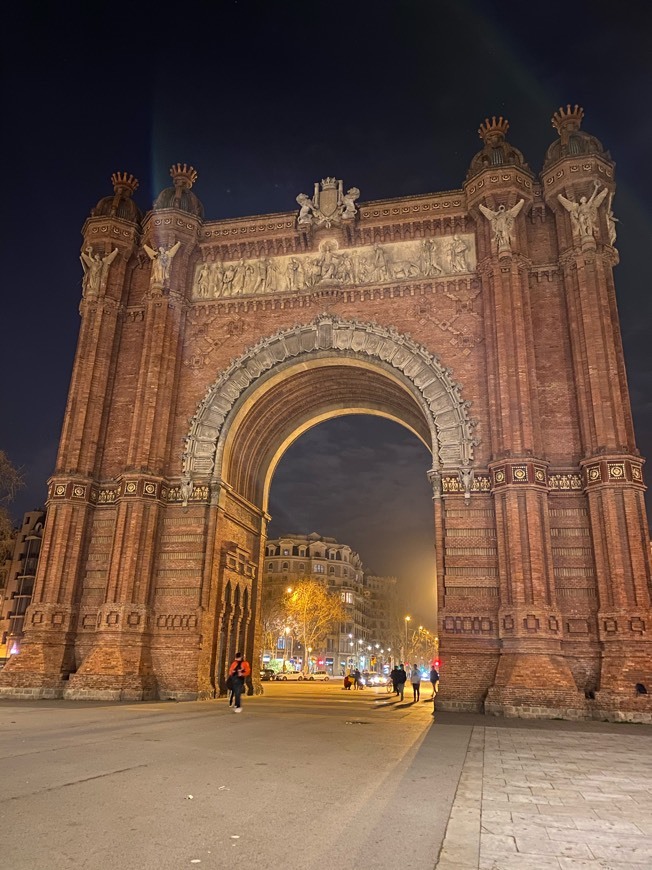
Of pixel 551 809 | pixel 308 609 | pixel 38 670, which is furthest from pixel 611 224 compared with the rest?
pixel 308 609

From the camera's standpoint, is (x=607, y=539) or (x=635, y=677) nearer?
(x=635, y=677)

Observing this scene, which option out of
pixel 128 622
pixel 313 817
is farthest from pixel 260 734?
pixel 128 622

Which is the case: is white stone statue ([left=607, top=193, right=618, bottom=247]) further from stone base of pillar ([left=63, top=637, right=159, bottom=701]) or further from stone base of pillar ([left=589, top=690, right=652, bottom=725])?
stone base of pillar ([left=63, top=637, right=159, bottom=701])

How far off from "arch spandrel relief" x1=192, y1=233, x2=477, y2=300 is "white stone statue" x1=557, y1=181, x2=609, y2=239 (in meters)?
3.81

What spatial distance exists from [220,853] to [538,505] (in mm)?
17220

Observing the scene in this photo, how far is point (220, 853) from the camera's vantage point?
16.8 ft

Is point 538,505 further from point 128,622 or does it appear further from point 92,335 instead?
point 92,335

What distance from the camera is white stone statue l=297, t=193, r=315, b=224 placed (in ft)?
88.0

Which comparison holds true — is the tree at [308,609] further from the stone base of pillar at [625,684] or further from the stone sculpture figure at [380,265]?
the stone base of pillar at [625,684]

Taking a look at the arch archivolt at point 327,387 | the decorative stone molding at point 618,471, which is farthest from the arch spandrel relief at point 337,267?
the decorative stone molding at point 618,471

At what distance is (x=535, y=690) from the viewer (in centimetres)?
1820

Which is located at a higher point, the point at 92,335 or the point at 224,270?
the point at 224,270

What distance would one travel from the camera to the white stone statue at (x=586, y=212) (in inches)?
912

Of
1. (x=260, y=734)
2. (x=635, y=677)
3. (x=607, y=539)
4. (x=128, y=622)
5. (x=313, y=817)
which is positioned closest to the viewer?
(x=313, y=817)
